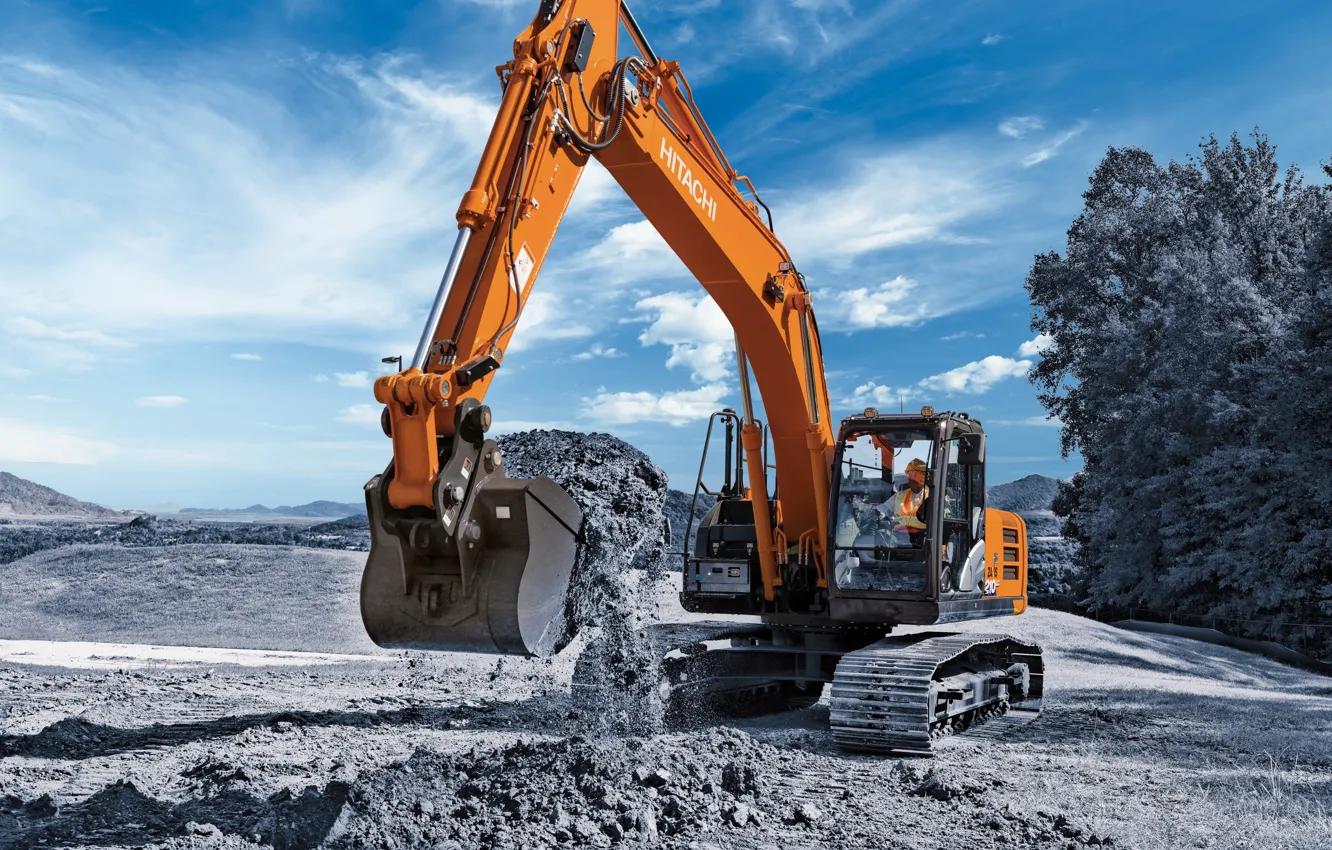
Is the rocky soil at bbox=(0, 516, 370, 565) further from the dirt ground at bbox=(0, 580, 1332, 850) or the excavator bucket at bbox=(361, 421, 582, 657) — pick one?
the excavator bucket at bbox=(361, 421, 582, 657)

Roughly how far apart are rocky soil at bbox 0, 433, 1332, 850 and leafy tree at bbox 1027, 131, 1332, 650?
8750mm

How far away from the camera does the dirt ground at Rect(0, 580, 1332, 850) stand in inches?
193

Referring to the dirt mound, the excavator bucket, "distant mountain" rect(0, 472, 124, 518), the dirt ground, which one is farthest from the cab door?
"distant mountain" rect(0, 472, 124, 518)

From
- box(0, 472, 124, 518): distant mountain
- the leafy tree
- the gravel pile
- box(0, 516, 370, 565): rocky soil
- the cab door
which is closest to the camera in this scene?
the gravel pile

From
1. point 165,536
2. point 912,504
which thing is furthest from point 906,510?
point 165,536

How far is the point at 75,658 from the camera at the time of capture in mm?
12312

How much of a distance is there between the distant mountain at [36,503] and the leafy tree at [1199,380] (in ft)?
119

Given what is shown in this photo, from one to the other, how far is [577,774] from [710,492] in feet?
11.8

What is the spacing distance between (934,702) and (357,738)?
393cm

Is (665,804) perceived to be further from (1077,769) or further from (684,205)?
(684,205)

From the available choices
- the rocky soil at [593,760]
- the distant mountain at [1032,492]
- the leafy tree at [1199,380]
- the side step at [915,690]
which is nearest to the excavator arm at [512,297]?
the rocky soil at [593,760]

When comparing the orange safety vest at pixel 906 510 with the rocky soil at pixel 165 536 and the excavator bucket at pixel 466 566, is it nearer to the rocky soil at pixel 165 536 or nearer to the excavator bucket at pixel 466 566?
the excavator bucket at pixel 466 566

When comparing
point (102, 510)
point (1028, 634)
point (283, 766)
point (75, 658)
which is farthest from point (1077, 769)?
point (102, 510)

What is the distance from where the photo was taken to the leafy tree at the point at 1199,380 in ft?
61.7
